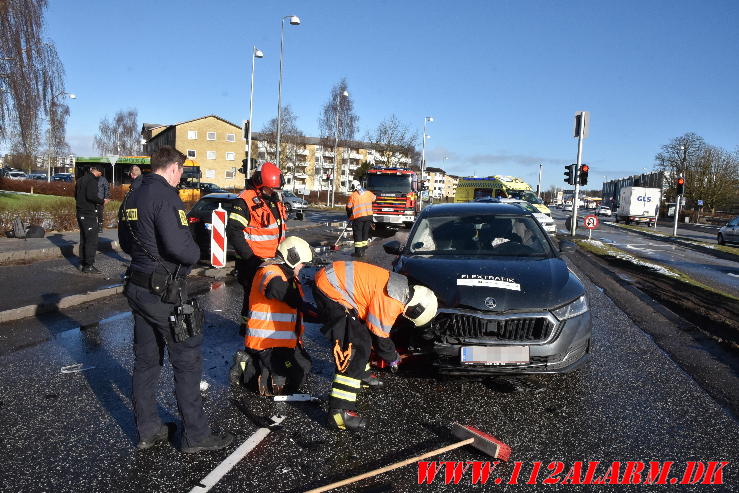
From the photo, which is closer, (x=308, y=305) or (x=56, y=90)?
(x=308, y=305)

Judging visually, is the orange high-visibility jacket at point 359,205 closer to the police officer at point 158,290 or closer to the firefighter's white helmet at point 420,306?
the firefighter's white helmet at point 420,306

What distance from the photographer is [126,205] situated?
322 cm

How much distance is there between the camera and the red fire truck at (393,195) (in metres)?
23.5

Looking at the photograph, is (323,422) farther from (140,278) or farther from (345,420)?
(140,278)

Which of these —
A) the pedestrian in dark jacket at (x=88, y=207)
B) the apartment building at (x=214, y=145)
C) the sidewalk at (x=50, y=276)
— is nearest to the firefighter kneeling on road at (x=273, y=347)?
the sidewalk at (x=50, y=276)

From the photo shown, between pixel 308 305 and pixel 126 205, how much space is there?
1555mm

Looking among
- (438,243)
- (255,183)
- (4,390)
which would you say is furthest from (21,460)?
(438,243)

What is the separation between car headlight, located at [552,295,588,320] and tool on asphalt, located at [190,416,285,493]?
227cm

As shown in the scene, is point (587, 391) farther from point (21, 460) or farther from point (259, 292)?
point (21, 460)

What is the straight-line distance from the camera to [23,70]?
749 inches

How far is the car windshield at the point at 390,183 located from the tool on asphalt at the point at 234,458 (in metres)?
20.1

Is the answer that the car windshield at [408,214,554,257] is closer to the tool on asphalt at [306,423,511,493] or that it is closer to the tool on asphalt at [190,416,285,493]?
the tool on asphalt at [306,423,511,493]

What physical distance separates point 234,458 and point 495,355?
200 cm

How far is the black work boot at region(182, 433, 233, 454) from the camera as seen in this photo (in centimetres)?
328
